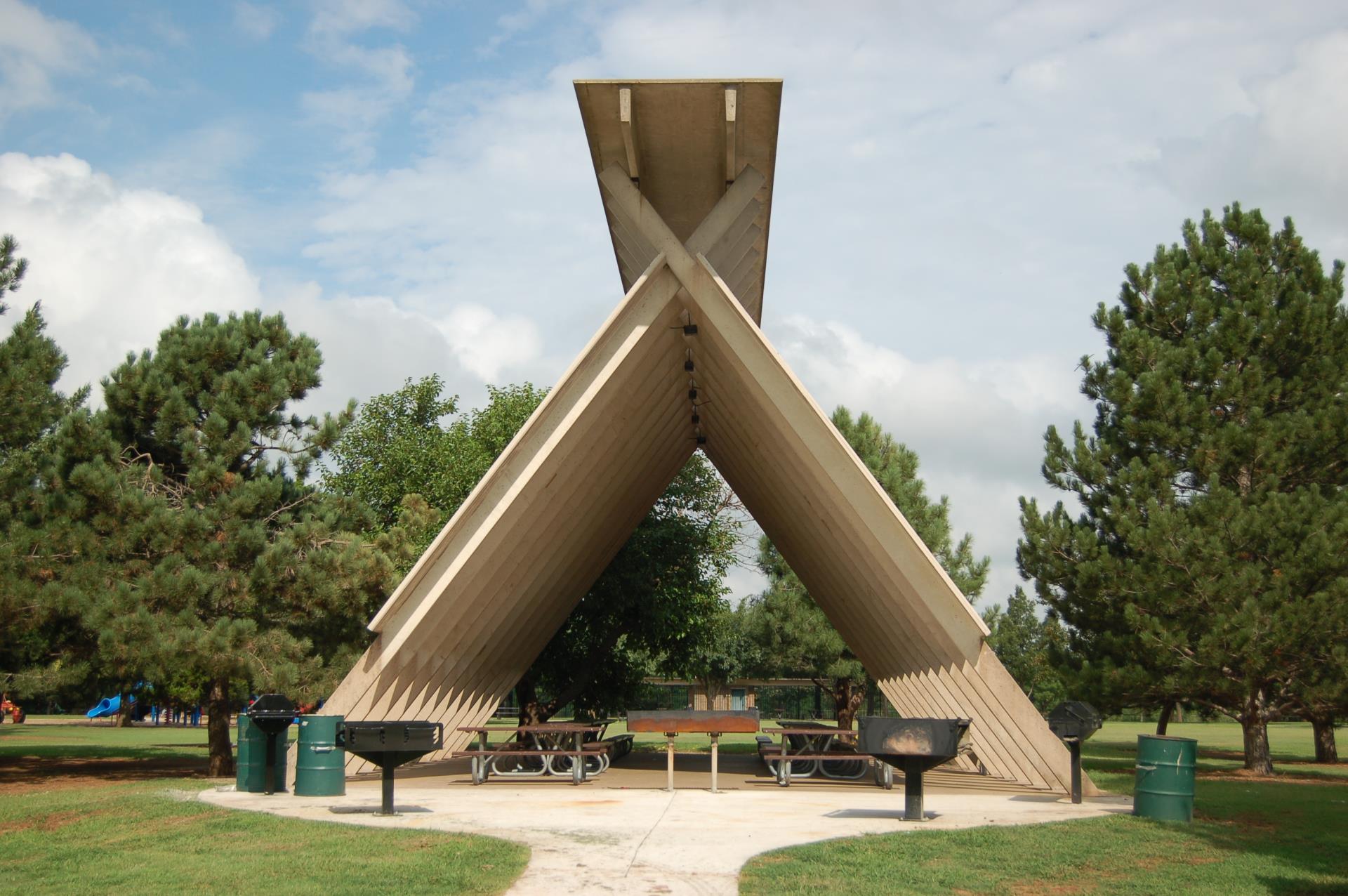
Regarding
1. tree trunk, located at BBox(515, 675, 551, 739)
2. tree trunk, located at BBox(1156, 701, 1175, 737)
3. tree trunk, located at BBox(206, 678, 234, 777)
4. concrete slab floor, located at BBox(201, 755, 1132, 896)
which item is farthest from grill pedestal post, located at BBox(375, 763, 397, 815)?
tree trunk, located at BBox(1156, 701, 1175, 737)

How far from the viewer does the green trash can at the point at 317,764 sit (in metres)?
10.4

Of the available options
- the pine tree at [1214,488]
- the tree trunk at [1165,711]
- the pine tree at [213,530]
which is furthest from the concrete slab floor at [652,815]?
the tree trunk at [1165,711]

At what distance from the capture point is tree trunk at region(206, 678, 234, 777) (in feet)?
47.4

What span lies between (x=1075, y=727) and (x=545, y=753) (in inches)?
212

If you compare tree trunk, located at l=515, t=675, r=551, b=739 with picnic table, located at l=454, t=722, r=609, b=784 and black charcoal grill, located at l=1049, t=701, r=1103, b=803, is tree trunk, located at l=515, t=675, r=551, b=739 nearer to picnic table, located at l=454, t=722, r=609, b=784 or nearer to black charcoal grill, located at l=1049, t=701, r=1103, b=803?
picnic table, located at l=454, t=722, r=609, b=784

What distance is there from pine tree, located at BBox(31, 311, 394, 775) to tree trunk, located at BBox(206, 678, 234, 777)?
0.8 inches

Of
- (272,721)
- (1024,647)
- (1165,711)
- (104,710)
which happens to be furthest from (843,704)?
(1024,647)

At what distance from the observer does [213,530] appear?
537 inches

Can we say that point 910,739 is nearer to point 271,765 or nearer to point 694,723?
point 694,723

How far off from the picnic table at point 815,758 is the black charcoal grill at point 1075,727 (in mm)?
2243

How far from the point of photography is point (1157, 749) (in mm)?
9031

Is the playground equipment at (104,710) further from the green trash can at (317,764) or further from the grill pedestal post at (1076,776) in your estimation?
the grill pedestal post at (1076,776)

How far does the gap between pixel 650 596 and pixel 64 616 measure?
9491 millimetres

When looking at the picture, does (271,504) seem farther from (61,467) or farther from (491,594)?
(491,594)
